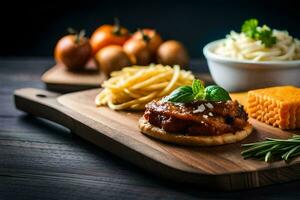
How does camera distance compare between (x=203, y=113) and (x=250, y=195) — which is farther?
(x=203, y=113)

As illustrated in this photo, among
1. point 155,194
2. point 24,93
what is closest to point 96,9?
point 24,93

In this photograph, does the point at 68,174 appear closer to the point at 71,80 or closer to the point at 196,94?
the point at 196,94

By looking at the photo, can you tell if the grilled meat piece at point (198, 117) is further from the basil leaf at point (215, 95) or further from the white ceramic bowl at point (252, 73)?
the white ceramic bowl at point (252, 73)

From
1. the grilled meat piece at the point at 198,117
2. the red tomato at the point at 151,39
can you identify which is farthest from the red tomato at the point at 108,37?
the grilled meat piece at the point at 198,117

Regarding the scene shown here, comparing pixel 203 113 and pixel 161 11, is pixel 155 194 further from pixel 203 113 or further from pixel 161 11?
pixel 161 11

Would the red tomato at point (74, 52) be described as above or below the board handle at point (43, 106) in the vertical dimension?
above

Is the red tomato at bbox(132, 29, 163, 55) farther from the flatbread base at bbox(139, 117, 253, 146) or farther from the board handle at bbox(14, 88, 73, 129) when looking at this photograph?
the flatbread base at bbox(139, 117, 253, 146)

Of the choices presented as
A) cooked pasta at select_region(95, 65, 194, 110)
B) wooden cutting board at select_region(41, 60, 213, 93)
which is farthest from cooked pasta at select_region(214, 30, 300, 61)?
wooden cutting board at select_region(41, 60, 213, 93)
